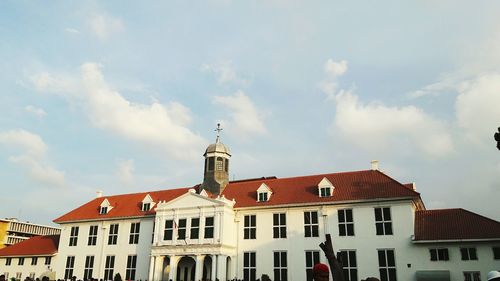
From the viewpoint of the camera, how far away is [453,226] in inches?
1258

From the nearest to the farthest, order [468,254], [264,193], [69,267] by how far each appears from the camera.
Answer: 1. [468,254]
2. [264,193]
3. [69,267]

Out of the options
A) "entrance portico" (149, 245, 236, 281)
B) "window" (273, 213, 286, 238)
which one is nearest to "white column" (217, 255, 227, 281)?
"entrance portico" (149, 245, 236, 281)

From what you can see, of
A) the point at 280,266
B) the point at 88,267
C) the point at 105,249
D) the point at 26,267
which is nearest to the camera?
the point at 280,266

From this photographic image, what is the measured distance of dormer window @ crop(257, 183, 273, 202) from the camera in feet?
127

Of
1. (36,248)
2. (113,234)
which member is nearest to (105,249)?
(113,234)

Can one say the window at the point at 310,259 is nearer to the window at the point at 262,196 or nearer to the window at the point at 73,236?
the window at the point at 262,196

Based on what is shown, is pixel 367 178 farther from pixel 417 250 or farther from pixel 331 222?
pixel 417 250

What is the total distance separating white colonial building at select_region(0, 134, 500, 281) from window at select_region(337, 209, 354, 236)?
8 centimetres

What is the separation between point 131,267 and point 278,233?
15589mm

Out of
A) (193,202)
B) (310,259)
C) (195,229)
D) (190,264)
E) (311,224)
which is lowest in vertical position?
(190,264)

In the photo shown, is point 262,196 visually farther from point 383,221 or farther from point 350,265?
point 383,221

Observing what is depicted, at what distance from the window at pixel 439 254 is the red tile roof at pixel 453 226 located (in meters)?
0.96

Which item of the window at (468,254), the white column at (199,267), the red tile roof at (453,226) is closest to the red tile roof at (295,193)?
the red tile roof at (453,226)

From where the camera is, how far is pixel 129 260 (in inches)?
1642
